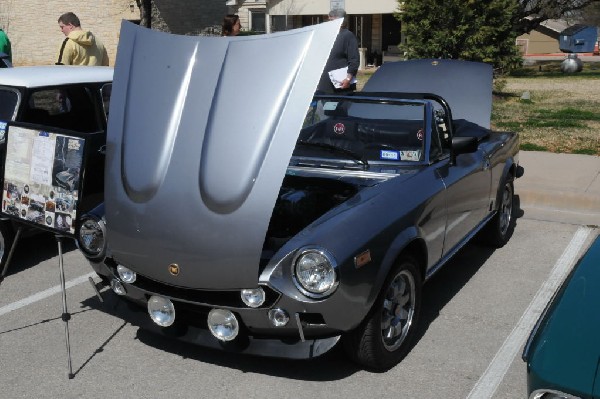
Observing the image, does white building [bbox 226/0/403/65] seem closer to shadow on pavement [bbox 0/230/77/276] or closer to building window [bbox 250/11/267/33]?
building window [bbox 250/11/267/33]

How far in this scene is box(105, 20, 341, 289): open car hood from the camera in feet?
12.3

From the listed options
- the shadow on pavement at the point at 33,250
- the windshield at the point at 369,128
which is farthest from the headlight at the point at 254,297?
the shadow on pavement at the point at 33,250

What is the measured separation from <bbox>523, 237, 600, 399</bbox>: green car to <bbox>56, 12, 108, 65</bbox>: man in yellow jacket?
7353mm

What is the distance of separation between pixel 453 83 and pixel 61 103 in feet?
11.8

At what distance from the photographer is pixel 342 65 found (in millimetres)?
8992

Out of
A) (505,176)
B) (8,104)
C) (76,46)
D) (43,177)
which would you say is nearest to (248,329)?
(43,177)

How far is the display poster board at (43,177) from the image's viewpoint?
13.9 feet

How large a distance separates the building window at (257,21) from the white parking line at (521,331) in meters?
28.7

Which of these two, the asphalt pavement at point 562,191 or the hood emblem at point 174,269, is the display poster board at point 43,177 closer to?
the hood emblem at point 174,269

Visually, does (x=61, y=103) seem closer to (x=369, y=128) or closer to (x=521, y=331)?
(x=369, y=128)

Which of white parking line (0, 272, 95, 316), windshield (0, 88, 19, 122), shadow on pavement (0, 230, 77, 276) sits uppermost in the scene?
windshield (0, 88, 19, 122)

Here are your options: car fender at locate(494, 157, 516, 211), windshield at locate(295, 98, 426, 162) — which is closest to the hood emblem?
windshield at locate(295, 98, 426, 162)

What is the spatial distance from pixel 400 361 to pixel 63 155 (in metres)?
2.31

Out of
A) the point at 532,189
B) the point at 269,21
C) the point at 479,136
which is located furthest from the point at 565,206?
the point at 269,21
